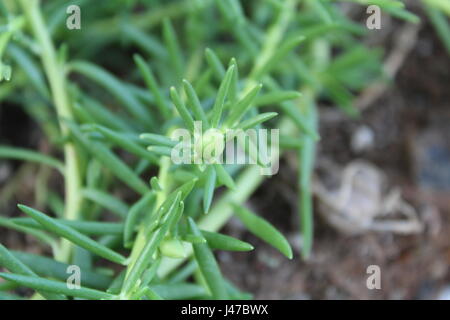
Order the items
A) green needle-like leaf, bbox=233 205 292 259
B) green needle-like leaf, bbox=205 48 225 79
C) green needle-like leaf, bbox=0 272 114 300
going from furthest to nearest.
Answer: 1. green needle-like leaf, bbox=205 48 225 79
2. green needle-like leaf, bbox=233 205 292 259
3. green needle-like leaf, bbox=0 272 114 300

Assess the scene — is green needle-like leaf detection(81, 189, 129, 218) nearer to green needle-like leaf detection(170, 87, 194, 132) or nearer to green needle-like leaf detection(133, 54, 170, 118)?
green needle-like leaf detection(133, 54, 170, 118)

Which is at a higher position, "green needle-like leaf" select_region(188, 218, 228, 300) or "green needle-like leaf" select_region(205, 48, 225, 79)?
"green needle-like leaf" select_region(205, 48, 225, 79)

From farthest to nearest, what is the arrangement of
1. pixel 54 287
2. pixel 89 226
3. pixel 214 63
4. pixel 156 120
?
pixel 156 120 < pixel 214 63 < pixel 89 226 < pixel 54 287

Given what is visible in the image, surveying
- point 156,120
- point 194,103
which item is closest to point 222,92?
point 194,103

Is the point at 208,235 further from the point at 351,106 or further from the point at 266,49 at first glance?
the point at 351,106

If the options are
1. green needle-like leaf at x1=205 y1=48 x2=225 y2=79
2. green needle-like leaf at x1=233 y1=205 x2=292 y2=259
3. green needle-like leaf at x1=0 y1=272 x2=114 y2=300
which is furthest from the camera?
green needle-like leaf at x1=205 y1=48 x2=225 y2=79

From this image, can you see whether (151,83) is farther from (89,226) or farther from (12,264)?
(12,264)

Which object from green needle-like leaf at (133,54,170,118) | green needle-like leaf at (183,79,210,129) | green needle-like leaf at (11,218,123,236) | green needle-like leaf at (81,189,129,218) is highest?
green needle-like leaf at (133,54,170,118)

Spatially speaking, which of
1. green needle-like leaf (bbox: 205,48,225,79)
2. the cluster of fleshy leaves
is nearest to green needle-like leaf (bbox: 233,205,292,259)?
the cluster of fleshy leaves

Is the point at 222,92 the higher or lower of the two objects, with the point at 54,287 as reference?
higher
